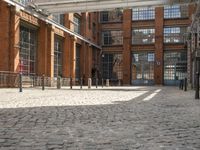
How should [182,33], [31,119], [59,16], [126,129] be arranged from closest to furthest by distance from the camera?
1. [126,129]
2. [31,119]
3. [59,16]
4. [182,33]

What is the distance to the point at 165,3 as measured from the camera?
1188 inches

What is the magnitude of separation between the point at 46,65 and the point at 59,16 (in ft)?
23.1

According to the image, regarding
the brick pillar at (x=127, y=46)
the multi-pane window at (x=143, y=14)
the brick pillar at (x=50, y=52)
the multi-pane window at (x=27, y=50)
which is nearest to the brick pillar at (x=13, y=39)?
the multi-pane window at (x=27, y=50)

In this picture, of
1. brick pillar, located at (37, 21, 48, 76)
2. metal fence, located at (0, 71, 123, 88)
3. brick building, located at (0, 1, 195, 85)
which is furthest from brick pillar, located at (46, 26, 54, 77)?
brick building, located at (0, 1, 195, 85)

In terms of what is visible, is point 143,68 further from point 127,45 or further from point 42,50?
point 42,50

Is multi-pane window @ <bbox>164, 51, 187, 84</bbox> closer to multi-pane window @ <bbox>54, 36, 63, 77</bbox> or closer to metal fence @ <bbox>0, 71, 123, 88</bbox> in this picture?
metal fence @ <bbox>0, 71, 123, 88</bbox>

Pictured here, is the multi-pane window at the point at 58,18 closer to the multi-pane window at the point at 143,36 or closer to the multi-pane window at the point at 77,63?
the multi-pane window at the point at 77,63

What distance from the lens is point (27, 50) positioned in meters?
32.8

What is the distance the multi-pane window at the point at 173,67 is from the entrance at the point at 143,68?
1920 mm

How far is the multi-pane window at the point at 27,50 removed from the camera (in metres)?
31.6

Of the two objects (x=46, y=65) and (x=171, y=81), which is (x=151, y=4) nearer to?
(x=46, y=65)

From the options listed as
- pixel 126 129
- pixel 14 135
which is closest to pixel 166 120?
pixel 126 129

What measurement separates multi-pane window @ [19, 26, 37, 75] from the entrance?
70.6 feet

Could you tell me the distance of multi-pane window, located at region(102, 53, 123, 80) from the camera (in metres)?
53.9
